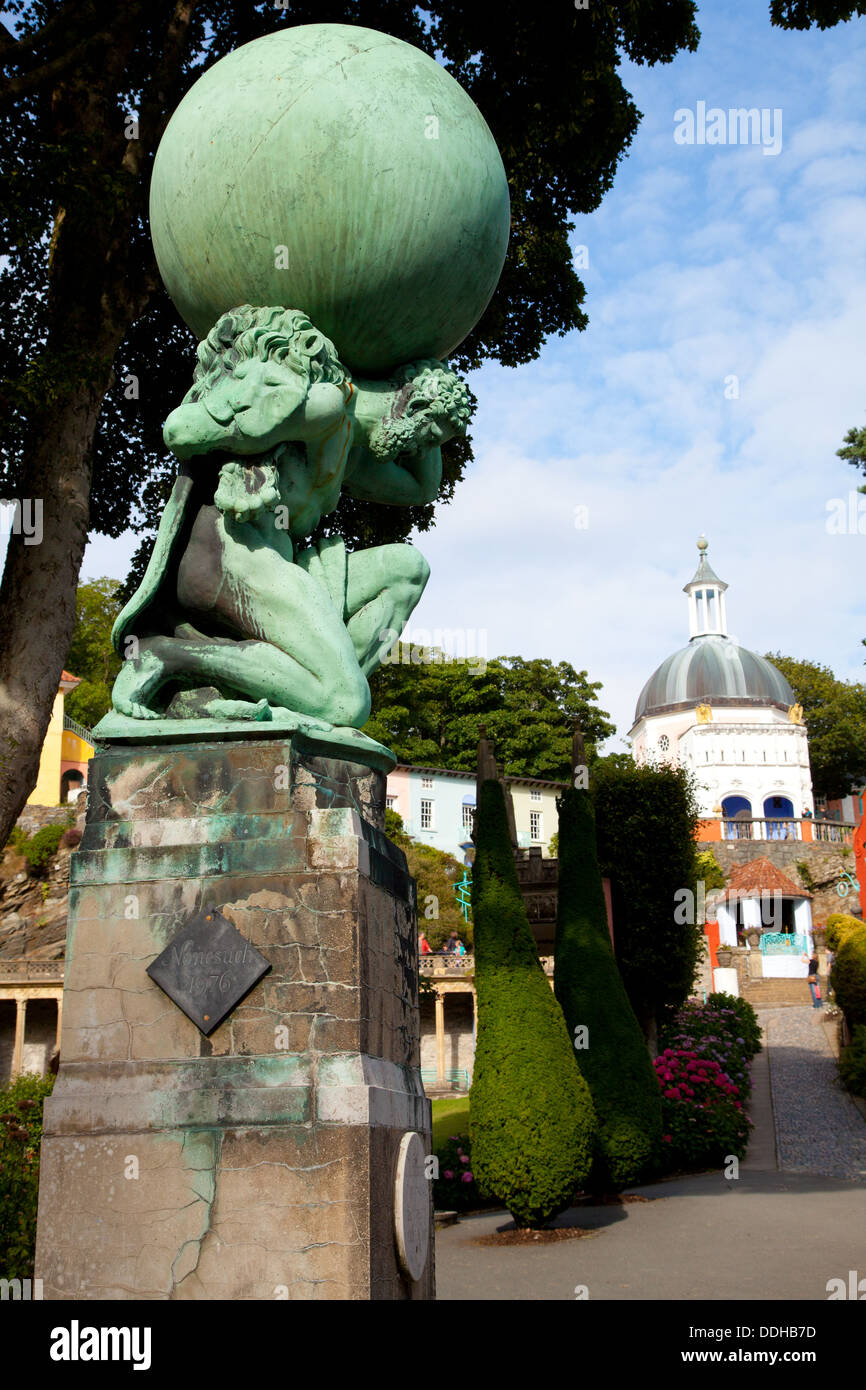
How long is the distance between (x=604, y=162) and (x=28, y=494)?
294 inches

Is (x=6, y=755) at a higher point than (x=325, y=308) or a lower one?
lower

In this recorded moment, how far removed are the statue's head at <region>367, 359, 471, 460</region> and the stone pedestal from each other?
154 cm

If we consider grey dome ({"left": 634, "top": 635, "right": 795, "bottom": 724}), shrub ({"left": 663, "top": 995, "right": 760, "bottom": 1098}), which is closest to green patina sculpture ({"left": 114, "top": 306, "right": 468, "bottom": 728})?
shrub ({"left": 663, "top": 995, "right": 760, "bottom": 1098})

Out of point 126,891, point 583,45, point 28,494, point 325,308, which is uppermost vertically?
point 583,45

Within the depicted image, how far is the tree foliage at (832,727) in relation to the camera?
60250 millimetres

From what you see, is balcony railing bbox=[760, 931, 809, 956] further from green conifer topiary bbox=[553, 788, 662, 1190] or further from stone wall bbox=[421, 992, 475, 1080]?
green conifer topiary bbox=[553, 788, 662, 1190]

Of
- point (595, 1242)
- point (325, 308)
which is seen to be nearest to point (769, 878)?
point (595, 1242)

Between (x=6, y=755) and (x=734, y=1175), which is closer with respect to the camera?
(x=6, y=755)

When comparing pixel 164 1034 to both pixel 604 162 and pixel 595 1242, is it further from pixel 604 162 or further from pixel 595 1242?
pixel 604 162

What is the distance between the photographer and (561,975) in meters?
14.6

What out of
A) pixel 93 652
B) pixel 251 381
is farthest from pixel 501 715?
pixel 251 381

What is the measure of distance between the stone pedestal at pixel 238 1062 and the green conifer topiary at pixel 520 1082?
807cm
